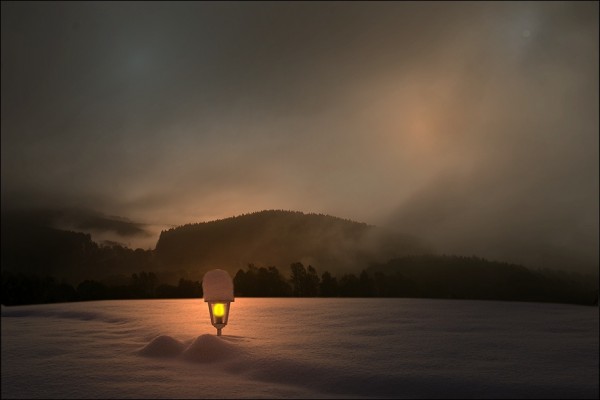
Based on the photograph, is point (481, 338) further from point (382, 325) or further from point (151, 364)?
point (151, 364)

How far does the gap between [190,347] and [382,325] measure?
7221 millimetres

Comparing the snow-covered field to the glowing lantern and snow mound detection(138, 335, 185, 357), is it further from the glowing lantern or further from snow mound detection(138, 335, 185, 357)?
the glowing lantern

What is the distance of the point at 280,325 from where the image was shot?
1514 centimetres

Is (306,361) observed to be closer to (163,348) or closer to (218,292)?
(163,348)

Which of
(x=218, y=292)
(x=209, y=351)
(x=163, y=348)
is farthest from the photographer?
(x=218, y=292)

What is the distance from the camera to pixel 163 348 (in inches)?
394

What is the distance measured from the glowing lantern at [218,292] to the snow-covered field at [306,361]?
599 mm

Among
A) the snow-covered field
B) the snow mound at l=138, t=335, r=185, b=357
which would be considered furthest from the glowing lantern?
the snow mound at l=138, t=335, r=185, b=357

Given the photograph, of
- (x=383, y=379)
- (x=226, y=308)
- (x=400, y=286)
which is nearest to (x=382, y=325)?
(x=226, y=308)

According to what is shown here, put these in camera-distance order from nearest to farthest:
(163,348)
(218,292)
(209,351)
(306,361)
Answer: (306,361) < (209,351) < (163,348) < (218,292)

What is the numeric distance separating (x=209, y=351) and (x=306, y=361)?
2.10 meters

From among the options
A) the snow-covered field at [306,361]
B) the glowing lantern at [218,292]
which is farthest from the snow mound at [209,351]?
the glowing lantern at [218,292]

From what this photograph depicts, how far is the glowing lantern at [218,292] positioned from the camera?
12219 mm

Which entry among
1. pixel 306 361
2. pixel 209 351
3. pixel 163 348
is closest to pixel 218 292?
pixel 163 348
